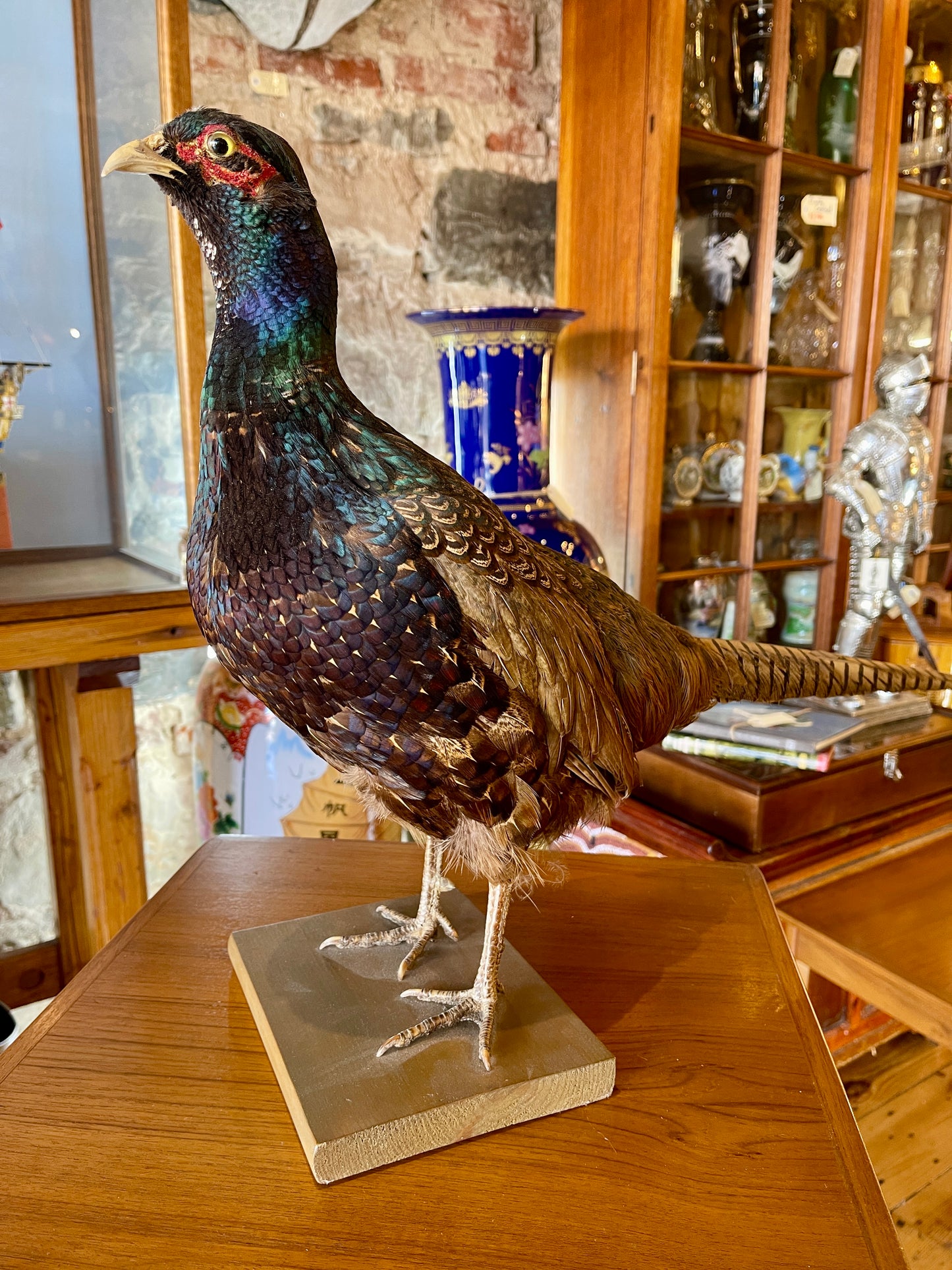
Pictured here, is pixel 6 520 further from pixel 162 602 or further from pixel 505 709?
pixel 505 709

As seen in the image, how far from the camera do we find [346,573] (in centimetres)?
52

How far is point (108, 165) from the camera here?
554mm

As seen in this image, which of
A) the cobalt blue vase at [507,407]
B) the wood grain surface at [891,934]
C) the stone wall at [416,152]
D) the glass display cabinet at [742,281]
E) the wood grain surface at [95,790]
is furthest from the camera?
the glass display cabinet at [742,281]

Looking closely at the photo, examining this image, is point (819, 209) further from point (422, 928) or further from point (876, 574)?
point (422, 928)

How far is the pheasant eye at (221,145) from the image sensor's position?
52 centimetres

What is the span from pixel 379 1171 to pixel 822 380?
1.85 meters

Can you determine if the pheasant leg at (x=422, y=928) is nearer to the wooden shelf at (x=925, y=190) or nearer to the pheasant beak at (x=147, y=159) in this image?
the pheasant beak at (x=147, y=159)

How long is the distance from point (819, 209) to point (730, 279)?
28 centimetres

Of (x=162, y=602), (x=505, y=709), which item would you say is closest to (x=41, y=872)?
(x=162, y=602)

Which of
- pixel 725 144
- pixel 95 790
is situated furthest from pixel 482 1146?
pixel 725 144

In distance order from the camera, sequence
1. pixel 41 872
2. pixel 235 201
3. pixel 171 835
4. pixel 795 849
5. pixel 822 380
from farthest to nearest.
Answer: pixel 822 380 < pixel 171 835 < pixel 41 872 < pixel 795 849 < pixel 235 201

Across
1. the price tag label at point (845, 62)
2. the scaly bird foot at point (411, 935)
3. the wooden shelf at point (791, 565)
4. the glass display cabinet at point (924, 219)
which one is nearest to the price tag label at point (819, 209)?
the glass display cabinet at point (924, 219)

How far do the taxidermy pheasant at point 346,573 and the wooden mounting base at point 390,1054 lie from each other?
1.1 inches

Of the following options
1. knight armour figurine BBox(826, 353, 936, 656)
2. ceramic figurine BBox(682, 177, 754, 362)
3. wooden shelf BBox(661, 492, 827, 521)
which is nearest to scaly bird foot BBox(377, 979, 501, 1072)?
knight armour figurine BBox(826, 353, 936, 656)
